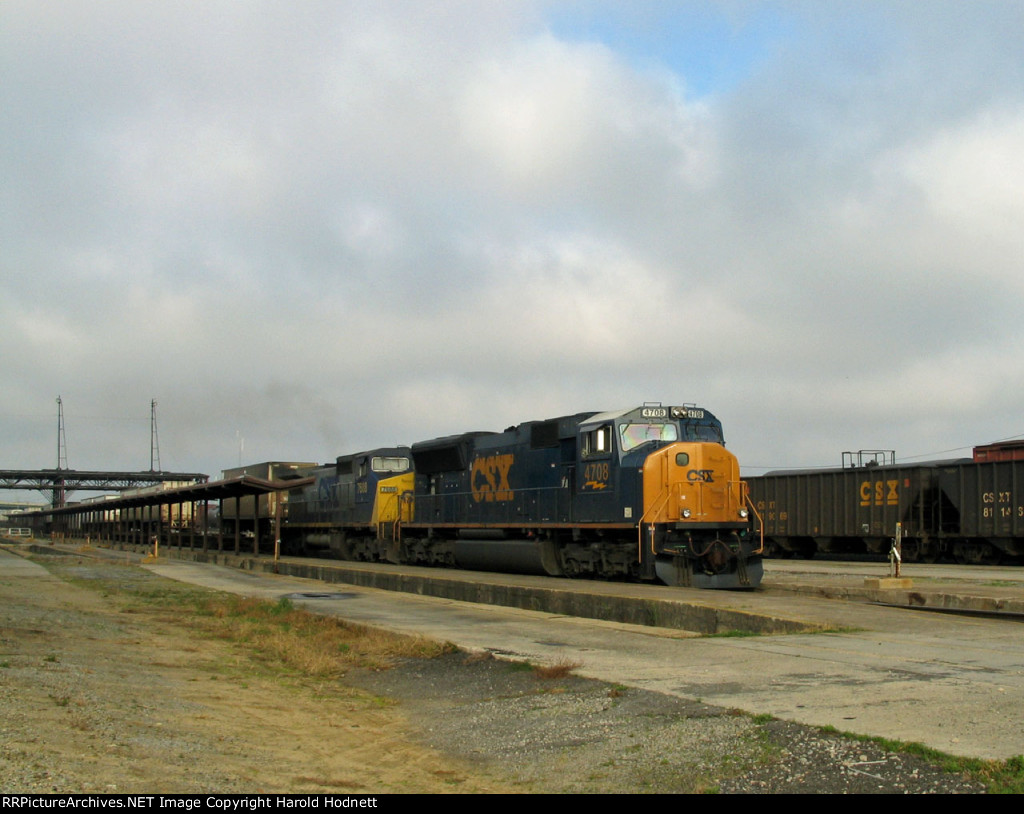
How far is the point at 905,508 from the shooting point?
107 feet

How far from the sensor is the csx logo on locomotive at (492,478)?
25.7 meters

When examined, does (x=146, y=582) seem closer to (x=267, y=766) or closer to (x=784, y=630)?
(x=784, y=630)

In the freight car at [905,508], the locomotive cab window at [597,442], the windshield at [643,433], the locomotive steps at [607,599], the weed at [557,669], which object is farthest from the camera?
the freight car at [905,508]

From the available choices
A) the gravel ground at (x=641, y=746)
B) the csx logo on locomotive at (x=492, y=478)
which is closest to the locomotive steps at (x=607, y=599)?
the csx logo on locomotive at (x=492, y=478)

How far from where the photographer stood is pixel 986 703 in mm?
7582

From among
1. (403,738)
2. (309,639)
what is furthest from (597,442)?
(403,738)

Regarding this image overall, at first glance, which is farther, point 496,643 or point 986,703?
point 496,643

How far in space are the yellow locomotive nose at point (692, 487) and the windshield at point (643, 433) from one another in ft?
2.10

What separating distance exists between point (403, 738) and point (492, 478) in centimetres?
1801

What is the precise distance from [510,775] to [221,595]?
1641 cm

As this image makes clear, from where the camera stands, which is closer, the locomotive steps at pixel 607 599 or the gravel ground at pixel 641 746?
the gravel ground at pixel 641 746

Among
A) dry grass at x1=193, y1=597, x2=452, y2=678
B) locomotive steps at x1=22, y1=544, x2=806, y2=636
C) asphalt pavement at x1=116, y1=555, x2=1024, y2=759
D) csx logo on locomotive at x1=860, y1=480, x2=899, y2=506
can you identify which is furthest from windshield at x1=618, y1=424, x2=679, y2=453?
csx logo on locomotive at x1=860, y1=480, x2=899, y2=506

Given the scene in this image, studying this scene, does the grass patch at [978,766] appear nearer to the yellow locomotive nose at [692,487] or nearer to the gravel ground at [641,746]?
the gravel ground at [641,746]
